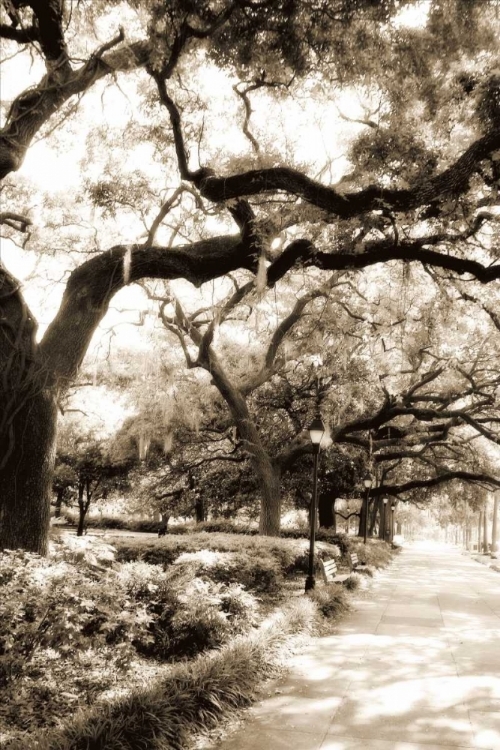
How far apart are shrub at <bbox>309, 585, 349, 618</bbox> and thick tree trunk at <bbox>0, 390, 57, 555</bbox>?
498 centimetres

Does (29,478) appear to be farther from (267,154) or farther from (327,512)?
(327,512)

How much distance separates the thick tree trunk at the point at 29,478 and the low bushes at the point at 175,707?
253cm

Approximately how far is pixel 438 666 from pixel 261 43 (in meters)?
7.41

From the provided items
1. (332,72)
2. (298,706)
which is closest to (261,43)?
(332,72)

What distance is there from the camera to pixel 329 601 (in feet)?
32.5

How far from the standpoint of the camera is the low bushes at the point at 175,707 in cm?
366

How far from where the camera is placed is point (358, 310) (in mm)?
13383

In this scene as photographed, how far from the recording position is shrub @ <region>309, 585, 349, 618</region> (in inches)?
376

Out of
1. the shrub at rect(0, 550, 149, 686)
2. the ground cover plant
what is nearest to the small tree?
the ground cover plant

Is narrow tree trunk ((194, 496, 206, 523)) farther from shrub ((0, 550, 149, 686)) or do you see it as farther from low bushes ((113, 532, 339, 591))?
shrub ((0, 550, 149, 686))

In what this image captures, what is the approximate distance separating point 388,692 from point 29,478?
4444 millimetres

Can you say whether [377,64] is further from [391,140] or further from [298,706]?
[298,706]

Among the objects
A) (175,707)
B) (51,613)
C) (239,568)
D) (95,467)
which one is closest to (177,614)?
(51,613)

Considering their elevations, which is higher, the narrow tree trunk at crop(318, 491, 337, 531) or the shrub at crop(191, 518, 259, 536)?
the narrow tree trunk at crop(318, 491, 337, 531)
